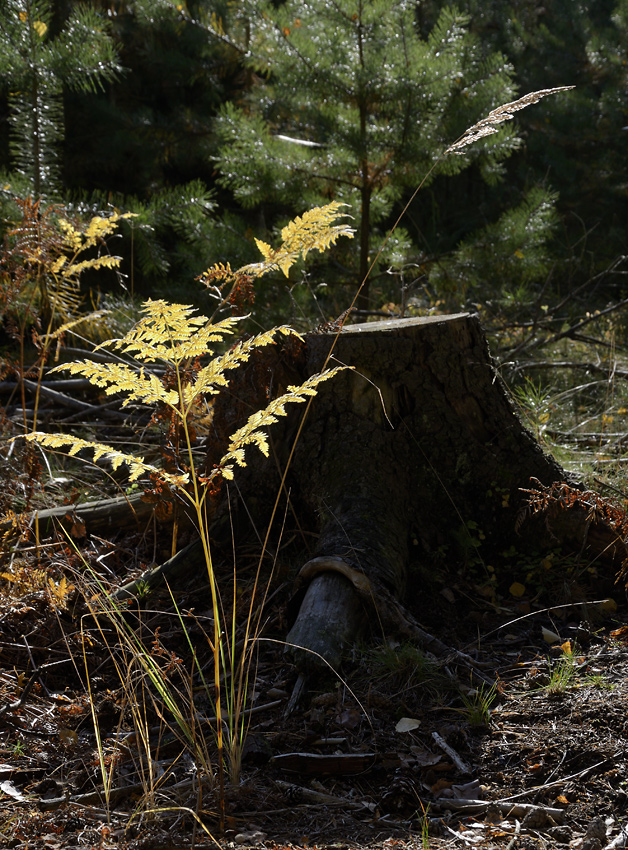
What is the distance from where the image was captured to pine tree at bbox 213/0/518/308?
495 cm

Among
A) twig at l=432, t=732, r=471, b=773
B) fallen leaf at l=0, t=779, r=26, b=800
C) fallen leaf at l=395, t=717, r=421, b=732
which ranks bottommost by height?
fallen leaf at l=0, t=779, r=26, b=800

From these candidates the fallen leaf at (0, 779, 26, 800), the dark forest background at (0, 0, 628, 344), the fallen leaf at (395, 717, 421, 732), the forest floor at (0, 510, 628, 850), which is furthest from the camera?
the dark forest background at (0, 0, 628, 344)

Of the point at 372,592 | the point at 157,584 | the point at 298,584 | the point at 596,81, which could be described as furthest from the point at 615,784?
the point at 596,81

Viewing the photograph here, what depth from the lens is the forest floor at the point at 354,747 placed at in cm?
146

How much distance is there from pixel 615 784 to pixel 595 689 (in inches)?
13.6

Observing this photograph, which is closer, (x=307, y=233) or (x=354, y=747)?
(x=354, y=747)

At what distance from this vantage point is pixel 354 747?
172 cm

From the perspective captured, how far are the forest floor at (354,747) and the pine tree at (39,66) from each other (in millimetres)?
3112

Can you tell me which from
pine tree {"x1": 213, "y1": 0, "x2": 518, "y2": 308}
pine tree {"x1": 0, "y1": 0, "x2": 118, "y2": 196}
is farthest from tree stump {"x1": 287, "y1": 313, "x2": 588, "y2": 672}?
pine tree {"x1": 0, "y1": 0, "x2": 118, "y2": 196}

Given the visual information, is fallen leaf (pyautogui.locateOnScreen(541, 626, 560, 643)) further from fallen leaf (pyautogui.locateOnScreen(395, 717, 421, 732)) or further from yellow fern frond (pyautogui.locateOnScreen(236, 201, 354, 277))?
yellow fern frond (pyautogui.locateOnScreen(236, 201, 354, 277))

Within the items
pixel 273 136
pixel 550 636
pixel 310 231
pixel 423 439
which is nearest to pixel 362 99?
pixel 273 136

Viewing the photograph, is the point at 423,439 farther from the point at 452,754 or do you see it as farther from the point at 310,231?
the point at 452,754

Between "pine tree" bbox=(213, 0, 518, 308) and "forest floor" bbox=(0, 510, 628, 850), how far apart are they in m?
3.43

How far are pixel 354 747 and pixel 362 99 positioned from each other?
468 cm
